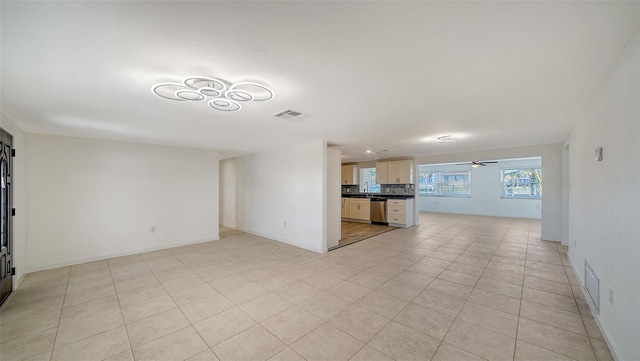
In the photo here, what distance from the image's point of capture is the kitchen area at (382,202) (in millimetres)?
7617

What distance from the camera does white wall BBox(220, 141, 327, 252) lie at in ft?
16.1

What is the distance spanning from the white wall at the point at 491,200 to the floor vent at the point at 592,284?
8.05 m

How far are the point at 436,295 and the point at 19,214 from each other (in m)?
6.13

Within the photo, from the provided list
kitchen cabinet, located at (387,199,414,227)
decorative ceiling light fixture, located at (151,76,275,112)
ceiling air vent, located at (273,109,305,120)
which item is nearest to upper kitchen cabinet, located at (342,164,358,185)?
kitchen cabinet, located at (387,199,414,227)

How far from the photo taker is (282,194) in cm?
578

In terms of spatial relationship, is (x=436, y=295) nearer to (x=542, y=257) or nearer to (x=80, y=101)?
(x=542, y=257)

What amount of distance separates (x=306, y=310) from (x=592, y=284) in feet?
9.94

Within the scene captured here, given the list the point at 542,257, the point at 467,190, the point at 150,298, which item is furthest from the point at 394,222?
the point at 150,298

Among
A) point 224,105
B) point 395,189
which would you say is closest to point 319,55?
point 224,105

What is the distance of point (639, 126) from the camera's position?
1444 millimetres

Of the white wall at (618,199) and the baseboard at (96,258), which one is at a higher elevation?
the white wall at (618,199)

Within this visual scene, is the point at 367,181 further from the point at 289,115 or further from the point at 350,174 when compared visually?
the point at 289,115

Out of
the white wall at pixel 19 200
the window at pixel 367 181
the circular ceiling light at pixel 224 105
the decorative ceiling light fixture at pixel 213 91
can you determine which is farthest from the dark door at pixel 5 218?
the window at pixel 367 181

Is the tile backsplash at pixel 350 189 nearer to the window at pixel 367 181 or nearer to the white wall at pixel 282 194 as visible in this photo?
the window at pixel 367 181
